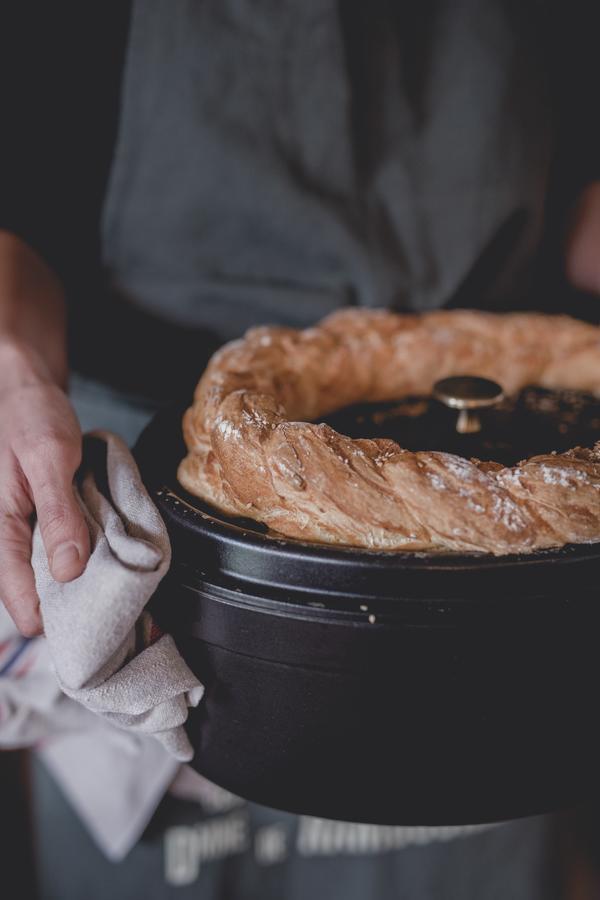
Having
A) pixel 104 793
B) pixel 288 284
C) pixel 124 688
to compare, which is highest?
pixel 288 284

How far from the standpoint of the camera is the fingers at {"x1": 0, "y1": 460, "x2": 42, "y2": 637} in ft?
2.24

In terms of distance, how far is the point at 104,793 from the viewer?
1.26 meters

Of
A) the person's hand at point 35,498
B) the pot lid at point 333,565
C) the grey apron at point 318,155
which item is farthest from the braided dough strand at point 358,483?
the grey apron at point 318,155

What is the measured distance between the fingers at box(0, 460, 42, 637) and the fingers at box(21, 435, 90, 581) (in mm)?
16

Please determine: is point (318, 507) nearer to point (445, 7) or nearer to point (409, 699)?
point (409, 699)

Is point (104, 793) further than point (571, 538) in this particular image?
Yes

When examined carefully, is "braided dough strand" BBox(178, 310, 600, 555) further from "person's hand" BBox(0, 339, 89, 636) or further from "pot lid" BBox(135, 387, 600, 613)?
"person's hand" BBox(0, 339, 89, 636)

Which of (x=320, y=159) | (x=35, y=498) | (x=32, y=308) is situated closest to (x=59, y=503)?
(x=35, y=498)

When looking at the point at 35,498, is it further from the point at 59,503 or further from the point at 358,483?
the point at 358,483

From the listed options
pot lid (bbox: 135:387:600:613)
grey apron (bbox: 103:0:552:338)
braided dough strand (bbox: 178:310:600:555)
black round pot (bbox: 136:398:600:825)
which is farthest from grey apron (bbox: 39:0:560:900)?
black round pot (bbox: 136:398:600:825)

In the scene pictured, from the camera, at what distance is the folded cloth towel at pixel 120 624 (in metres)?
0.61

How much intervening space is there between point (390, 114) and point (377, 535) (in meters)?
0.75

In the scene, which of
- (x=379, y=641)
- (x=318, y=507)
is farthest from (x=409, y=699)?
(x=318, y=507)

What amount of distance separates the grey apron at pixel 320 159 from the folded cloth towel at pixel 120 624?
53 cm
